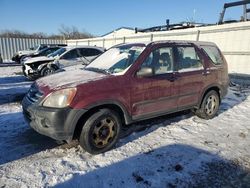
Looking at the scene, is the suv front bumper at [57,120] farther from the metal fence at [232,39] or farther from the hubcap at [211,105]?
the metal fence at [232,39]

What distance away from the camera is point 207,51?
5703 mm

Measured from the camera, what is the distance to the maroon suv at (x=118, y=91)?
3688 millimetres

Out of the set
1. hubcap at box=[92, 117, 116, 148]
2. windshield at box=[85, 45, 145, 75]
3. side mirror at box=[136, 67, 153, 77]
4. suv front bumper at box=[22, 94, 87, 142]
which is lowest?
hubcap at box=[92, 117, 116, 148]

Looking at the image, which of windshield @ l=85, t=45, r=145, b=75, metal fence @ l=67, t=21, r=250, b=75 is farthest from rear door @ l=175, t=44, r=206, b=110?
metal fence @ l=67, t=21, r=250, b=75

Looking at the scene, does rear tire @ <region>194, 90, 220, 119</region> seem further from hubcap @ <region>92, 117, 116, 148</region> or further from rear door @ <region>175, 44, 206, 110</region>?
hubcap @ <region>92, 117, 116, 148</region>

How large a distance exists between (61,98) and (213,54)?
394cm

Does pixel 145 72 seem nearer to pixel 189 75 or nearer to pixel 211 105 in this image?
pixel 189 75

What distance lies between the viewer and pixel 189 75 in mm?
5121

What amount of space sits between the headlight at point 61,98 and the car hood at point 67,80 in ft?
0.33

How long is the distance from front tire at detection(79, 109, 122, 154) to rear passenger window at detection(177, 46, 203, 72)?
1872mm

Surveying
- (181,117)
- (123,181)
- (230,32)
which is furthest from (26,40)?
(123,181)

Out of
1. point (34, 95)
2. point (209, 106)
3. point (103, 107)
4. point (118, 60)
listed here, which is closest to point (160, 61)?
point (118, 60)

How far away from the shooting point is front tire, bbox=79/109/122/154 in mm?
3835

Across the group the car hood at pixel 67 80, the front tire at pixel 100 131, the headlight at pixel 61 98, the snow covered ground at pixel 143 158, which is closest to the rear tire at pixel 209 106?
the snow covered ground at pixel 143 158
